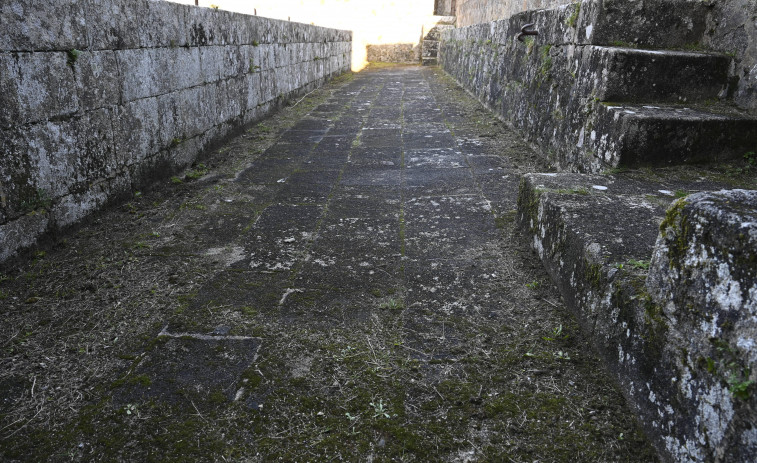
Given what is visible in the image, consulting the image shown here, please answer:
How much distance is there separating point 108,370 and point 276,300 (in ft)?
2.65

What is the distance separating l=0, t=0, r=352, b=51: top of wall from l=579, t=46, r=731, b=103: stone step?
3694 millimetres

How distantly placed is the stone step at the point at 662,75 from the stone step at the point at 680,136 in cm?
34

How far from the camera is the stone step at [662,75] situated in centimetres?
347

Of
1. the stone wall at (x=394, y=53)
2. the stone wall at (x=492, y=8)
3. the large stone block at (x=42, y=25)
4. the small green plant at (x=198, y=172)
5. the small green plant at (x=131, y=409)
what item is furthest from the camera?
the stone wall at (x=394, y=53)

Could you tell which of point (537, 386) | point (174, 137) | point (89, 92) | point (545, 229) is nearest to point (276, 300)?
point (537, 386)

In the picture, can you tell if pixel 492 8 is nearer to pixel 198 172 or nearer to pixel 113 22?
pixel 198 172

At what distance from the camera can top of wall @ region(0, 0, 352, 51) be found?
283 centimetres

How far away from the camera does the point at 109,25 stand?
11.9 ft

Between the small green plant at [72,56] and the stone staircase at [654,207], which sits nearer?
the stone staircase at [654,207]

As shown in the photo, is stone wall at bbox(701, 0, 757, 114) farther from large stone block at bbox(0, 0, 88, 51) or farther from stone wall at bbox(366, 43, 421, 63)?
stone wall at bbox(366, 43, 421, 63)

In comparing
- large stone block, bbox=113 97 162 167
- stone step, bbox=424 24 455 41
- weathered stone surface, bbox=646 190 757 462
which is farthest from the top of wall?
stone step, bbox=424 24 455 41

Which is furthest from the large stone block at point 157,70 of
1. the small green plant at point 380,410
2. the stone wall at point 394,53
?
the stone wall at point 394,53

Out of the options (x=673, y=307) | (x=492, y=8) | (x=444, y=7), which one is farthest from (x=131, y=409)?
(x=444, y=7)

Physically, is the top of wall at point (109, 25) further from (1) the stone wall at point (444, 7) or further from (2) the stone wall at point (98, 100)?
(1) the stone wall at point (444, 7)
